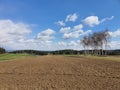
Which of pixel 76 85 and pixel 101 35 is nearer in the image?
pixel 76 85

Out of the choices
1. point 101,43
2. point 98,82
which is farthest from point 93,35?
point 98,82

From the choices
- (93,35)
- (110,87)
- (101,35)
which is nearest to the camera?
(110,87)

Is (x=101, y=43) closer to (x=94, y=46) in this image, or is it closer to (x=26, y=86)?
(x=94, y=46)

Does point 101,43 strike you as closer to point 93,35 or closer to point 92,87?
point 93,35

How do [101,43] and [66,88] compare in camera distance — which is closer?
[66,88]

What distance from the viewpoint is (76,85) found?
1301cm

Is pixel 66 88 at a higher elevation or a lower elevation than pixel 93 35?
lower

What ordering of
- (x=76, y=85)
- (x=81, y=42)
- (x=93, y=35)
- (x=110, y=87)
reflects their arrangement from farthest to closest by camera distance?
(x=81, y=42), (x=93, y=35), (x=76, y=85), (x=110, y=87)

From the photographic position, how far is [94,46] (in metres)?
78.1

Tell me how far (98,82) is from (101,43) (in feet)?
193

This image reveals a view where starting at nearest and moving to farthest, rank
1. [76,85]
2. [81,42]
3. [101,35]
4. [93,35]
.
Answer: [76,85] < [101,35] < [93,35] < [81,42]

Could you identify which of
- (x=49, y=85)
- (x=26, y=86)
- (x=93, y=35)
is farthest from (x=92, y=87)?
(x=93, y=35)

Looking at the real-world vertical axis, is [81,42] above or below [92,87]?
above

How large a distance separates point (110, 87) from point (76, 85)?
231 cm
